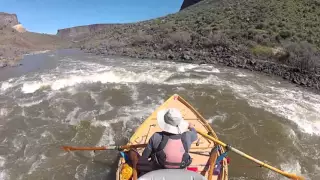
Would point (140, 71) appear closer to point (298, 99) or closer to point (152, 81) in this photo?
point (152, 81)

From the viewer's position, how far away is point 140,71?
58.6ft

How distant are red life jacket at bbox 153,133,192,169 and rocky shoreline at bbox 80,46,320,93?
11700 mm

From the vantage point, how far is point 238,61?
19.3 m

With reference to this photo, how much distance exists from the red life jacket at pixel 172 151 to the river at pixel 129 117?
3044 mm

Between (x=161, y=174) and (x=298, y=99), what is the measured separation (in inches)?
405

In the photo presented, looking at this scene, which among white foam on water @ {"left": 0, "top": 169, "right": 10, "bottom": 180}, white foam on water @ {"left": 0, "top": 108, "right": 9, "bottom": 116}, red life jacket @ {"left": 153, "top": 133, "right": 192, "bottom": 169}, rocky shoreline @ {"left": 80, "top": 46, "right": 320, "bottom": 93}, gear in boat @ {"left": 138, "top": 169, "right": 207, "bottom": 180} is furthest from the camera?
rocky shoreline @ {"left": 80, "top": 46, "right": 320, "bottom": 93}

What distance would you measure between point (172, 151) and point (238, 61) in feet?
52.7

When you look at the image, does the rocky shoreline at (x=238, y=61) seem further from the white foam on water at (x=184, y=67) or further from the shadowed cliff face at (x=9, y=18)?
the shadowed cliff face at (x=9, y=18)

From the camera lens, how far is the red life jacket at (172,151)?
432 cm

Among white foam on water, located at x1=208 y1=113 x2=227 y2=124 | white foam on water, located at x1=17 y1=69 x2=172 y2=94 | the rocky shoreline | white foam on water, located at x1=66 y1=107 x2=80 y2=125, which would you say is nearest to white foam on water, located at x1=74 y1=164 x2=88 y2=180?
white foam on water, located at x1=66 y1=107 x2=80 y2=125

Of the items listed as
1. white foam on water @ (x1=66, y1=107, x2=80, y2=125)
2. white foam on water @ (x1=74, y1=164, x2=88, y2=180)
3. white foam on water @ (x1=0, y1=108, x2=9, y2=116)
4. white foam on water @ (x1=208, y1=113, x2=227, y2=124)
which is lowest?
white foam on water @ (x1=74, y1=164, x2=88, y2=180)

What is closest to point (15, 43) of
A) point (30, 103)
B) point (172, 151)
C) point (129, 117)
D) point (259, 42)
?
point (259, 42)

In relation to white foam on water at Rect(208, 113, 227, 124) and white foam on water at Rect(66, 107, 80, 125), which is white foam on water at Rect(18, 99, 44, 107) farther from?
white foam on water at Rect(208, 113, 227, 124)

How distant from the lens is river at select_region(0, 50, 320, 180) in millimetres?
7582
